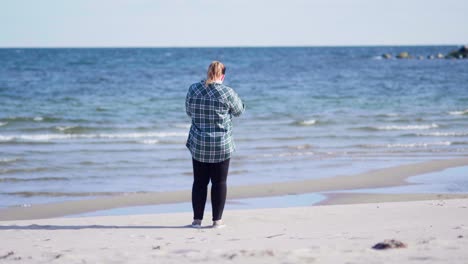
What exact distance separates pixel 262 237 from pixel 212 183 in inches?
35.5

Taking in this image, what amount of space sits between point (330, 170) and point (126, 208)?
414 centimetres

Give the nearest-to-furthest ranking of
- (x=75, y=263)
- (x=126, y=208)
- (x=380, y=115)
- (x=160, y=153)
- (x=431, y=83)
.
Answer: (x=75, y=263)
(x=126, y=208)
(x=160, y=153)
(x=380, y=115)
(x=431, y=83)

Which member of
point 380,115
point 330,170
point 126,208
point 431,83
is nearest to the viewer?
point 126,208

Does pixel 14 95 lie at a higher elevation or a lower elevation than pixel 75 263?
higher

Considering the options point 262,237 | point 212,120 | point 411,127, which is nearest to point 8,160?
point 212,120

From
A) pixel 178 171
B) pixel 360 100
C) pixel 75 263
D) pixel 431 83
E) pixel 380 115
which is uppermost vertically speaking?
pixel 431 83

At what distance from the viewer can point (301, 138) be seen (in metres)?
16.4

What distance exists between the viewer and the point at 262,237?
639cm

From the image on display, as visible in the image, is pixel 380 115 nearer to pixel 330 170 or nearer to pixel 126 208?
pixel 330 170

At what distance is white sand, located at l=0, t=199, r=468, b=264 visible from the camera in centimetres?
537

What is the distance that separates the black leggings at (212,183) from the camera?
691cm

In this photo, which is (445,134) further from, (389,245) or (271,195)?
(389,245)

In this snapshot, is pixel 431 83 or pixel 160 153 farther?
pixel 431 83

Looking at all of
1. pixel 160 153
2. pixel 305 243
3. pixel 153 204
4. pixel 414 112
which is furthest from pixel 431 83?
pixel 305 243
